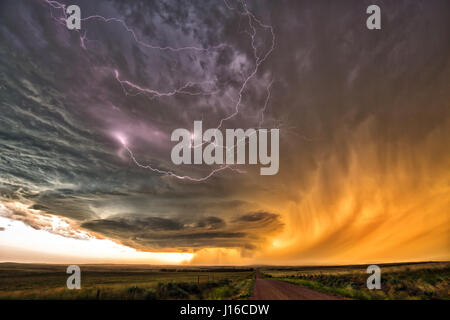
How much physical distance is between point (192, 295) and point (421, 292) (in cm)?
1767

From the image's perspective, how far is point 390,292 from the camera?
17.2 metres
